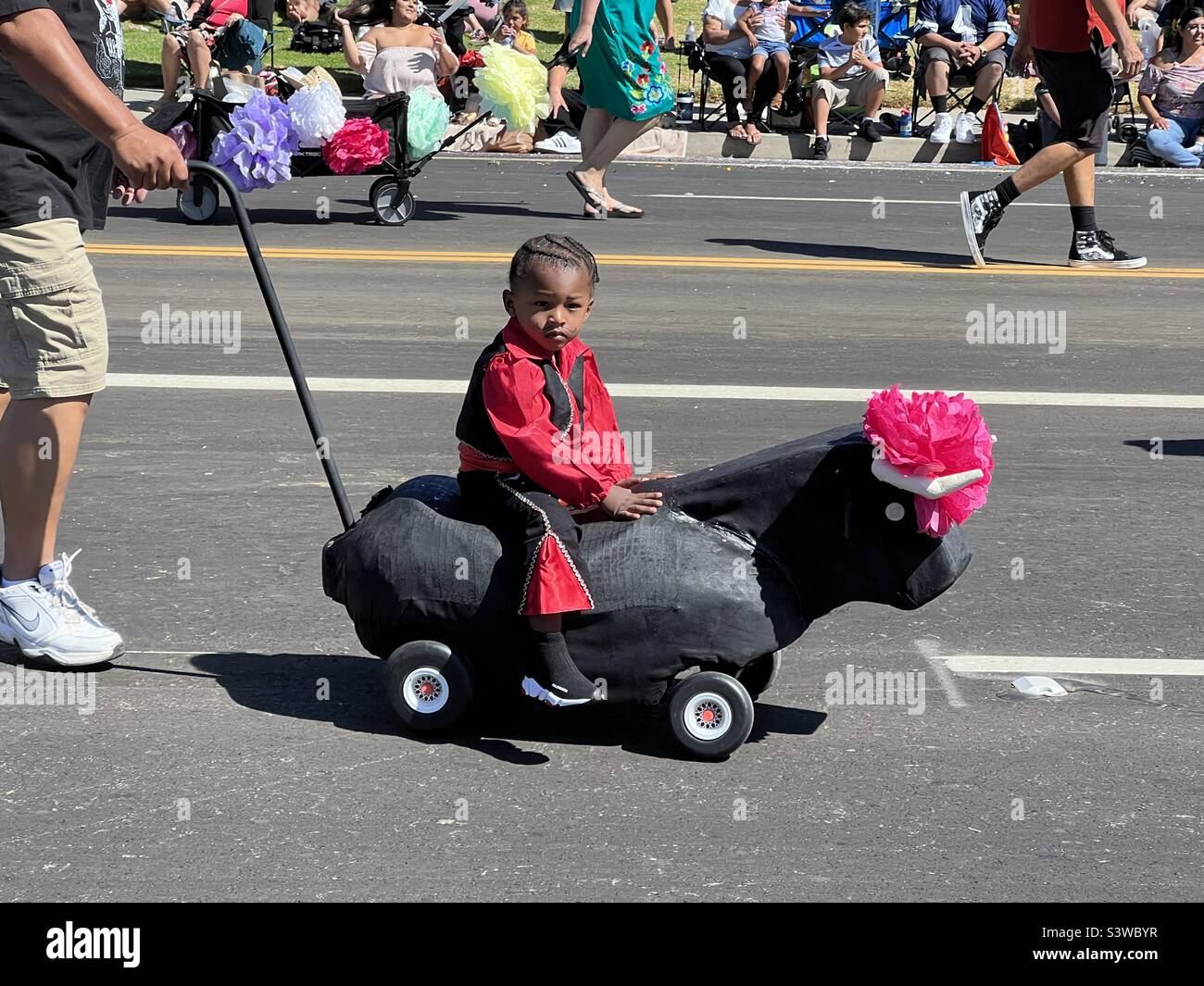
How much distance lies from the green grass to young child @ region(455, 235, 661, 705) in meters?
15.5

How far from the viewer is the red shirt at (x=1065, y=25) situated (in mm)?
10648

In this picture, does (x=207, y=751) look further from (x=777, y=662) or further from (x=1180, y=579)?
(x=1180, y=579)

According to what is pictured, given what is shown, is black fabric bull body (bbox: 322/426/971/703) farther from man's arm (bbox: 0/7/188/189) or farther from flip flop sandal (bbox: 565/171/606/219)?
flip flop sandal (bbox: 565/171/606/219)

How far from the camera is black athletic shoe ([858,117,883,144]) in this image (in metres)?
18.1

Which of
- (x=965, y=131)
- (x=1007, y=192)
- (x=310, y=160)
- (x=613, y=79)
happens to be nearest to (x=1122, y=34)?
(x=1007, y=192)

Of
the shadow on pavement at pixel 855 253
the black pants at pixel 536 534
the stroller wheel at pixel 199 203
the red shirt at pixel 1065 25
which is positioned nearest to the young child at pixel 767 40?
the shadow on pavement at pixel 855 253

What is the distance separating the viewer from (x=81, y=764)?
4.07 meters

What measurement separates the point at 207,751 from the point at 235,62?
1448 centimetres

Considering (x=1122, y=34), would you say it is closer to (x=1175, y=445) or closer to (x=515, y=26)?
(x=1175, y=445)

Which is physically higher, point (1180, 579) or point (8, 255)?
point (8, 255)

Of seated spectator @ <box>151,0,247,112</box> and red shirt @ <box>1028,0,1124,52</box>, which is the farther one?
seated spectator @ <box>151,0,247,112</box>

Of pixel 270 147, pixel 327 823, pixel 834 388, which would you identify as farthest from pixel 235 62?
pixel 327 823

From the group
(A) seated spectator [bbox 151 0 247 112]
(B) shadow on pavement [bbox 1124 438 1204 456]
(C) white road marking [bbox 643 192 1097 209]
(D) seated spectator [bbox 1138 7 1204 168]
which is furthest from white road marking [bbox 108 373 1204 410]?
(D) seated spectator [bbox 1138 7 1204 168]

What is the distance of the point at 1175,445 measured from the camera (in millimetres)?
7137
